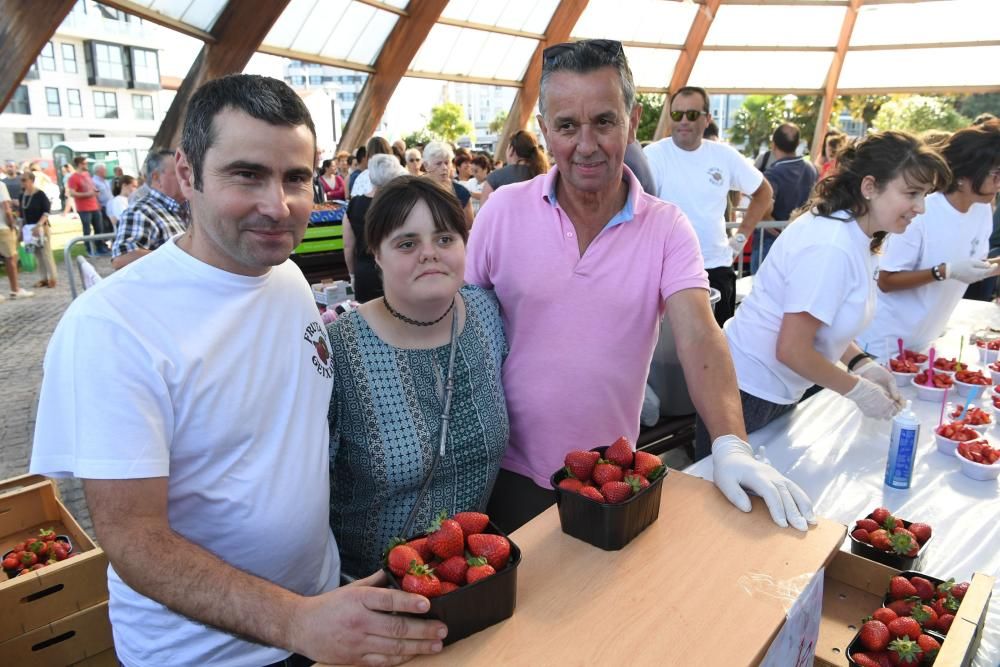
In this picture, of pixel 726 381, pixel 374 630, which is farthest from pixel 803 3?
pixel 374 630

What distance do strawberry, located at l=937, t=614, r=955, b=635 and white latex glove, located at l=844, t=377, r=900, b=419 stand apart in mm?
909

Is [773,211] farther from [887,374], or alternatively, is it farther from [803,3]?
[803,3]

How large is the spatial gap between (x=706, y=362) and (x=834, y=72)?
16.5 meters

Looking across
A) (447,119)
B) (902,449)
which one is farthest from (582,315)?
(447,119)

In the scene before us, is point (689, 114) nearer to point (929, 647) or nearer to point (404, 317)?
point (404, 317)

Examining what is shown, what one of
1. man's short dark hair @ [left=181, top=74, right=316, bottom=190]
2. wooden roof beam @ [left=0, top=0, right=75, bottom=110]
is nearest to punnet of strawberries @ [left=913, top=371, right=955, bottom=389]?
man's short dark hair @ [left=181, top=74, right=316, bottom=190]

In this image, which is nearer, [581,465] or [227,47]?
[581,465]

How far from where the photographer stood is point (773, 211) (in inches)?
264

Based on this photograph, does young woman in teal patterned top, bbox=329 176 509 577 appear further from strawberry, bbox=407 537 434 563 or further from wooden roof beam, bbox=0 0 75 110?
wooden roof beam, bbox=0 0 75 110

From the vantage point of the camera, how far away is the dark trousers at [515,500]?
1717 mm

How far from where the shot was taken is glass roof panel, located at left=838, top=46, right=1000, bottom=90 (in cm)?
1354

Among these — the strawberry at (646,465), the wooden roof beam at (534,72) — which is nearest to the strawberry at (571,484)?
the strawberry at (646,465)

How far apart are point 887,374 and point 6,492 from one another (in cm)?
332

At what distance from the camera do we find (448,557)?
3.10ft
